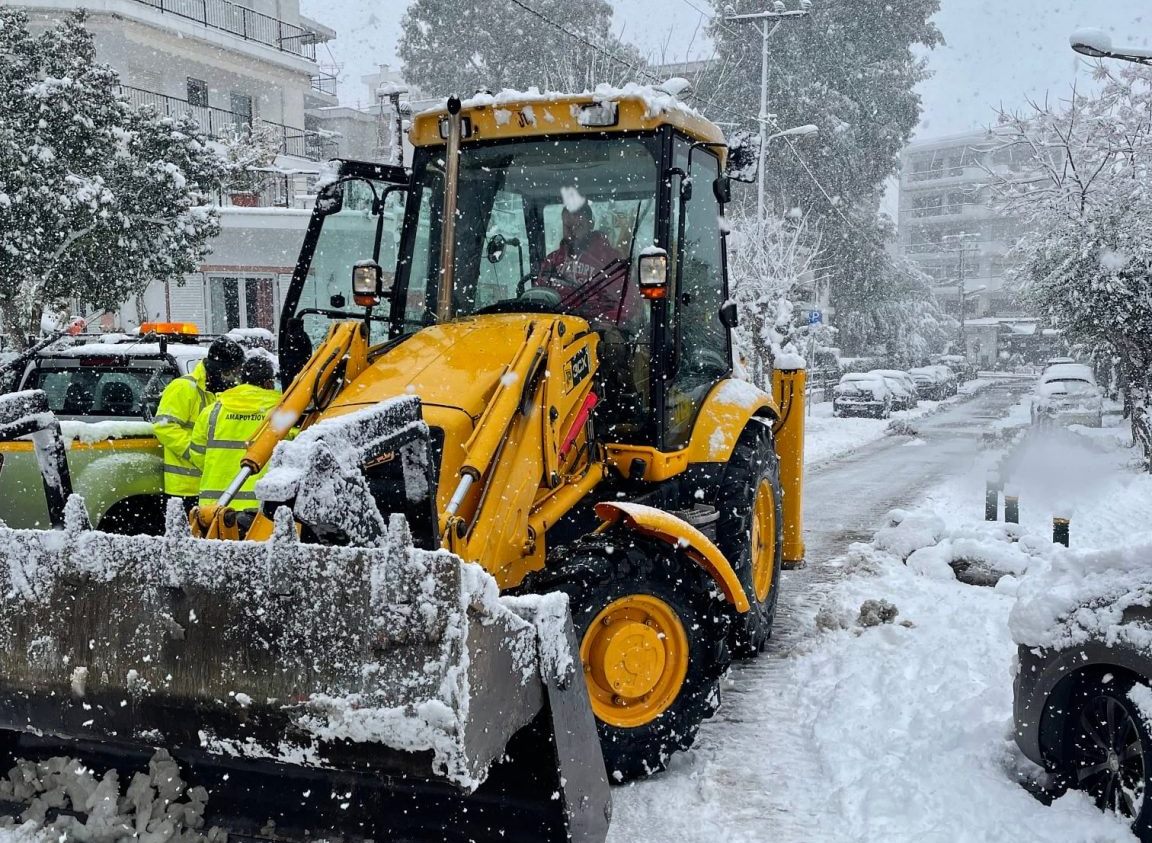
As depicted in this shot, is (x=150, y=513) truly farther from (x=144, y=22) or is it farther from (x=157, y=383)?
(x=144, y=22)

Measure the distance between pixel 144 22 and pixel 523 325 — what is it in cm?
2310

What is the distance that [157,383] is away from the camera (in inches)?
288

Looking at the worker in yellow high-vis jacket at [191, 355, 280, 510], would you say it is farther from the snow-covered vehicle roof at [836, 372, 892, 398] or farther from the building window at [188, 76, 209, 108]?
the snow-covered vehicle roof at [836, 372, 892, 398]

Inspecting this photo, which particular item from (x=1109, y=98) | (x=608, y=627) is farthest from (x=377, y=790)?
(x=1109, y=98)

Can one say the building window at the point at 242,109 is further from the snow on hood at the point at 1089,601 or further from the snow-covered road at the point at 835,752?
the snow on hood at the point at 1089,601

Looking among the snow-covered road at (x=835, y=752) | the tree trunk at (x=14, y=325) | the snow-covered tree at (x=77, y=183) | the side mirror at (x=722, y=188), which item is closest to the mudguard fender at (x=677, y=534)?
the snow-covered road at (x=835, y=752)

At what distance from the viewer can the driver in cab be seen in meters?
4.96

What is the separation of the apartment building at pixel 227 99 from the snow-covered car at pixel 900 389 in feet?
56.7

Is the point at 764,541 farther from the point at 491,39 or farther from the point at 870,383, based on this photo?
Result: the point at 491,39

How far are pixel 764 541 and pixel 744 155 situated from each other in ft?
7.63

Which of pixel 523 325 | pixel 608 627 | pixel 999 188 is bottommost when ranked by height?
pixel 608 627

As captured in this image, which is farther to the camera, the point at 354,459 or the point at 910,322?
the point at 910,322

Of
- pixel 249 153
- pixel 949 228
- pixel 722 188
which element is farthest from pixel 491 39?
pixel 949 228

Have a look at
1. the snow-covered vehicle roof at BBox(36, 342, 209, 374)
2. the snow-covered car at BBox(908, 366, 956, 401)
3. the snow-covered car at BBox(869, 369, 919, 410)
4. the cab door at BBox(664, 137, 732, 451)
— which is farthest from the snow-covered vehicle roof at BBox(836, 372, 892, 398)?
the snow-covered vehicle roof at BBox(36, 342, 209, 374)
